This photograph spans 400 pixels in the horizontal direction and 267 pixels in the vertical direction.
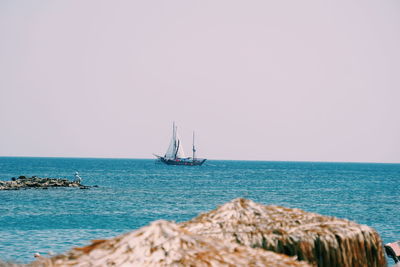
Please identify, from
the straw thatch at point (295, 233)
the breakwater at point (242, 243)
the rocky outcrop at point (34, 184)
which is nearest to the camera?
the breakwater at point (242, 243)

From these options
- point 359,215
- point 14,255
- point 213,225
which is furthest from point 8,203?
point 213,225

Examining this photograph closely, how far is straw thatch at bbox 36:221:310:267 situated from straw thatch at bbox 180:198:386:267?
2.94ft

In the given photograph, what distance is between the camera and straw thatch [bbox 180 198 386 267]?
6309mm

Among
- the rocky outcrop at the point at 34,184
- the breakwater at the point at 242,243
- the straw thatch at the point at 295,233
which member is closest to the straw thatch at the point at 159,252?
the breakwater at the point at 242,243

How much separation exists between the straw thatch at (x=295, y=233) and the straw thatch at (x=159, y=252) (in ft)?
2.94

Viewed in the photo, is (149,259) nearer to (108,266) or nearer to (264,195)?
(108,266)

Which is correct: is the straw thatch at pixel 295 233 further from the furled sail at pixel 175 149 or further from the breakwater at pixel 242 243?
the furled sail at pixel 175 149

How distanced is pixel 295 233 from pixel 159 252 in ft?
7.65

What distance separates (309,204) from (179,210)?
15544 millimetres

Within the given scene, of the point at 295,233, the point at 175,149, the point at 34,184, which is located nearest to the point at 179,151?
the point at 175,149

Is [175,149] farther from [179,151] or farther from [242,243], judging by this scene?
[242,243]

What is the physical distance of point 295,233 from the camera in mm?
6527

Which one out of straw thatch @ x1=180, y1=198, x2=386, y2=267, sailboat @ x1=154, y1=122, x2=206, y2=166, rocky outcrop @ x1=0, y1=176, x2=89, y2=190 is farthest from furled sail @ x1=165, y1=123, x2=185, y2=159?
straw thatch @ x1=180, y1=198, x2=386, y2=267

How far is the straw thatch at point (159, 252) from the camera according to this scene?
15.5 feet
